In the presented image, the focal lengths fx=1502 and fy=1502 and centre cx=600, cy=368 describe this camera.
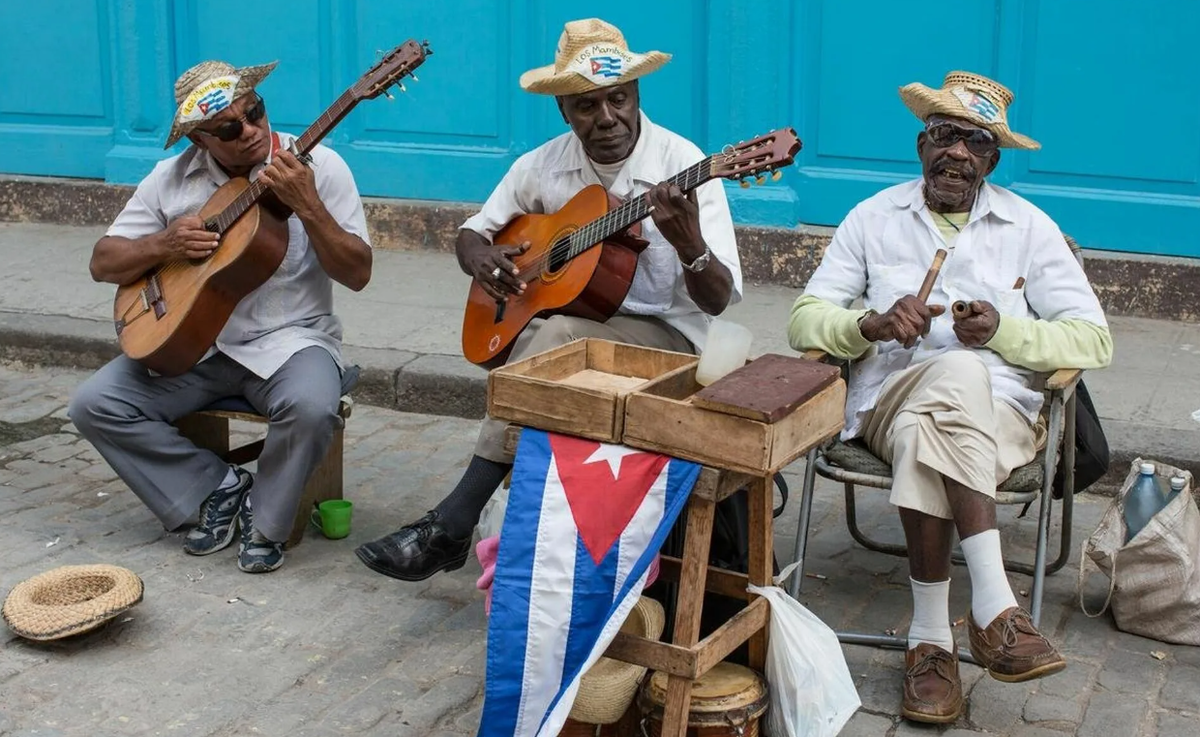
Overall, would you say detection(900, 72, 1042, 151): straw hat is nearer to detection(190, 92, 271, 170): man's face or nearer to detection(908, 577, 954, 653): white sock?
detection(908, 577, 954, 653): white sock

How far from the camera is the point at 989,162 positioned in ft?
13.1

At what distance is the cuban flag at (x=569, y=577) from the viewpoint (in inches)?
122

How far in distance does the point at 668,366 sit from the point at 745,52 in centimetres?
356

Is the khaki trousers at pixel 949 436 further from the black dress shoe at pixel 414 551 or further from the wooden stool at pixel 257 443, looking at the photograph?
the wooden stool at pixel 257 443

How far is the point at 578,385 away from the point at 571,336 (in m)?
0.75

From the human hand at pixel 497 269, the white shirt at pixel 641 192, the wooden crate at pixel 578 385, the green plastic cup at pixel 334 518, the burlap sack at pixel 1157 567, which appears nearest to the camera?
the wooden crate at pixel 578 385

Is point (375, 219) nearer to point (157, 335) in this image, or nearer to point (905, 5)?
point (905, 5)

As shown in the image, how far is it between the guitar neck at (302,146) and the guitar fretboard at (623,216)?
714 millimetres

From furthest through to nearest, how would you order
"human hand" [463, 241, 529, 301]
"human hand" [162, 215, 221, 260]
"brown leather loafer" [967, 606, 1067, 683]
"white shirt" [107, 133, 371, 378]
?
"white shirt" [107, 133, 371, 378]
"human hand" [162, 215, 221, 260]
"human hand" [463, 241, 529, 301]
"brown leather loafer" [967, 606, 1067, 683]

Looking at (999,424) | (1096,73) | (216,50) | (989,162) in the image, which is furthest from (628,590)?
(216,50)

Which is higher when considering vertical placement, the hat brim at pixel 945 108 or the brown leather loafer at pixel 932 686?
the hat brim at pixel 945 108

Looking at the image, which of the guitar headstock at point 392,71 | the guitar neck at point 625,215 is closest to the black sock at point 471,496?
the guitar neck at point 625,215

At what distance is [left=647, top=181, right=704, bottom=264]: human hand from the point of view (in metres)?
3.70

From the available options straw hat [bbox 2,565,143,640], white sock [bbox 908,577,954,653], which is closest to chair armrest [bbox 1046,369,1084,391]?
white sock [bbox 908,577,954,653]
